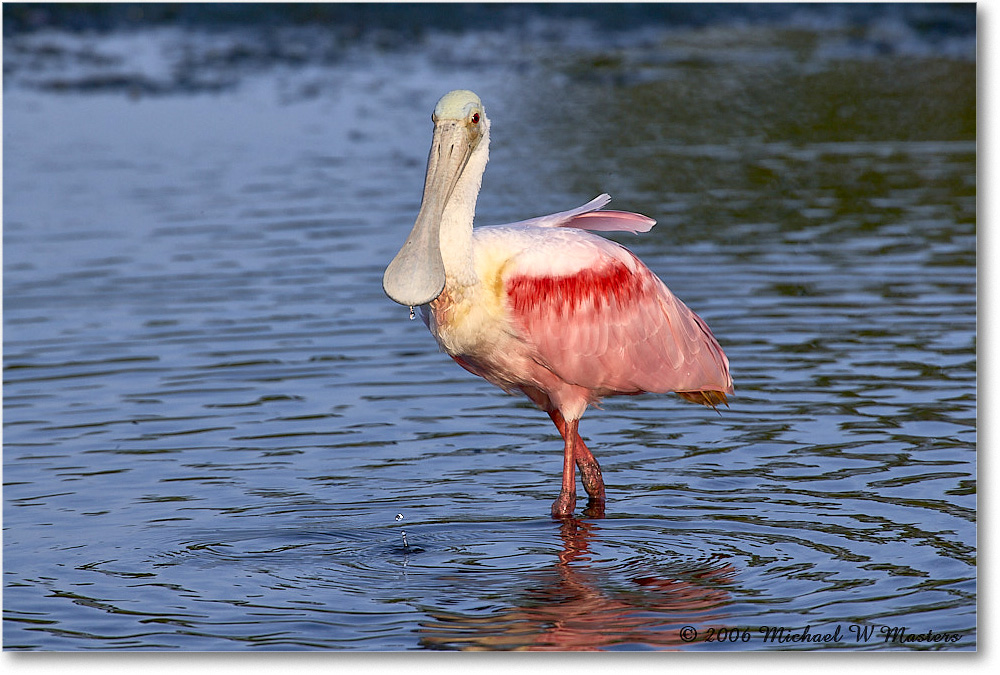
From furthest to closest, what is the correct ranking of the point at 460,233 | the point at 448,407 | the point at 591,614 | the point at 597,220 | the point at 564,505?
1. the point at 448,407
2. the point at 597,220
3. the point at 564,505
4. the point at 460,233
5. the point at 591,614

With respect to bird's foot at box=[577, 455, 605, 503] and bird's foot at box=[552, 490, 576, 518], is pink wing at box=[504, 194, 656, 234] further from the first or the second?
bird's foot at box=[552, 490, 576, 518]

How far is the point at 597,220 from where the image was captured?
27.3 feet

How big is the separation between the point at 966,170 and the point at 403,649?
11668mm

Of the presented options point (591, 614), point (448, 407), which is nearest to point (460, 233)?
point (591, 614)

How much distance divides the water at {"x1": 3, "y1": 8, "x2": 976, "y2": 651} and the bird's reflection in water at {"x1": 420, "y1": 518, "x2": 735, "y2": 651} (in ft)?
0.07

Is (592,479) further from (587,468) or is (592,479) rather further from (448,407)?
(448,407)

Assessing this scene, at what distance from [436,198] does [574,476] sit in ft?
5.27

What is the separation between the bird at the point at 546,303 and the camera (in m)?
7.39

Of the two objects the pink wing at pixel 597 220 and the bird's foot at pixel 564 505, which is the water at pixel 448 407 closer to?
the bird's foot at pixel 564 505

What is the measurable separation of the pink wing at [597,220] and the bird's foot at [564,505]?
1.40m

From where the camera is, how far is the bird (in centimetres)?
739

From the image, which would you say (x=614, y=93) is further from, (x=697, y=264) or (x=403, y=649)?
(x=403, y=649)

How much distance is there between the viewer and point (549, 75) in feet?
80.4

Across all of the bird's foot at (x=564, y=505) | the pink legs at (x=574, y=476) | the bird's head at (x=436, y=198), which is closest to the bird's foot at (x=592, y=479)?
the pink legs at (x=574, y=476)
